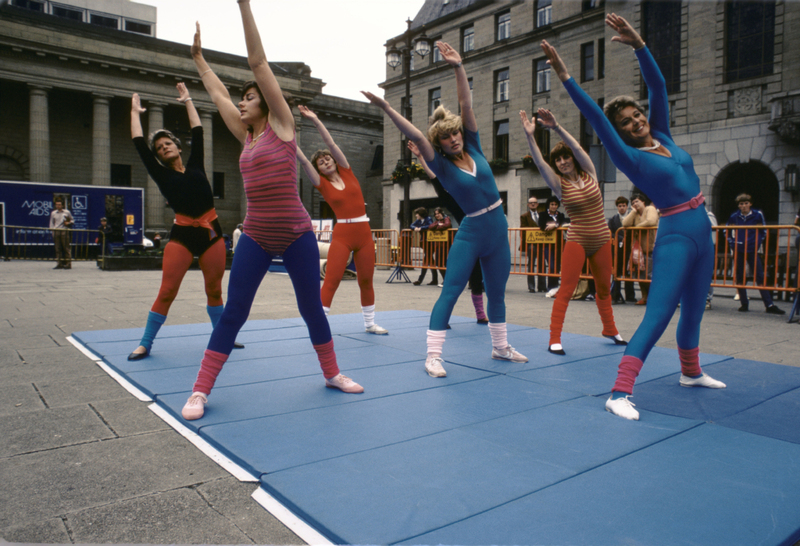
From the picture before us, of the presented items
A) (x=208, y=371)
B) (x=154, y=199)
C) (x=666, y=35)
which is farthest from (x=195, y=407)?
(x=154, y=199)

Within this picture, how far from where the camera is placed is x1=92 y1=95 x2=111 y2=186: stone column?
32688mm

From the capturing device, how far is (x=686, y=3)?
62.0 feet

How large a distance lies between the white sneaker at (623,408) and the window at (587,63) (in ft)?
87.8

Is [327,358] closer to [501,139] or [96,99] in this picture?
[501,139]

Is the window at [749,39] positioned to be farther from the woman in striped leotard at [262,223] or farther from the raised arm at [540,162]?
the woman in striped leotard at [262,223]

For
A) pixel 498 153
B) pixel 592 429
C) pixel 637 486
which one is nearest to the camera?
pixel 637 486

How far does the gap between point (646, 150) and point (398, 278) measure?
1186 cm

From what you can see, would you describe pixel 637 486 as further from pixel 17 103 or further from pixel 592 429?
pixel 17 103

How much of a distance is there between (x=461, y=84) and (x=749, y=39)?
727 inches

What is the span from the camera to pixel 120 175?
120ft

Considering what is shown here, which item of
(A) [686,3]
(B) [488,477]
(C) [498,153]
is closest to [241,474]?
(B) [488,477]

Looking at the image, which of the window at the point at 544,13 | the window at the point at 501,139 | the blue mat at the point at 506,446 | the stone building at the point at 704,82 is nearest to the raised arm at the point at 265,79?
the blue mat at the point at 506,446

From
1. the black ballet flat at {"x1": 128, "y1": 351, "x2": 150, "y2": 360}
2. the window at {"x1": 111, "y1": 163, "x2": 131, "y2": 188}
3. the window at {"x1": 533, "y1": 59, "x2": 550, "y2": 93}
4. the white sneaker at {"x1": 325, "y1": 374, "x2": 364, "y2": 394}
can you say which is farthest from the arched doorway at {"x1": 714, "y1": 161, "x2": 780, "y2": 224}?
the window at {"x1": 111, "y1": 163, "x2": 131, "y2": 188}

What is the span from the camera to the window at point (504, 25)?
30.8m
